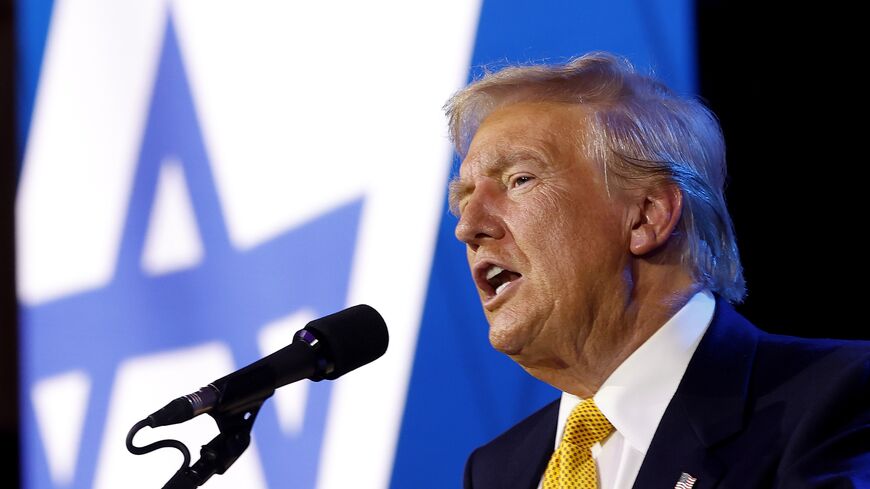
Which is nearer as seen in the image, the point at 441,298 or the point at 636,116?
the point at 636,116

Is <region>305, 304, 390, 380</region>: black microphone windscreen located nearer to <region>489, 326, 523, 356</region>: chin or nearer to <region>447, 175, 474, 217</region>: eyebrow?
<region>489, 326, 523, 356</region>: chin

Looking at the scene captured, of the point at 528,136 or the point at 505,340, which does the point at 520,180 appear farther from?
the point at 505,340

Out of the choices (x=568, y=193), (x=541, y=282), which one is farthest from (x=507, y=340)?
(x=568, y=193)

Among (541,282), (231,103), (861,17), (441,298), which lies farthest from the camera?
(231,103)

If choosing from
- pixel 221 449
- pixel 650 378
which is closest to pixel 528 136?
pixel 650 378

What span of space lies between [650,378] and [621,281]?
0.66 feet

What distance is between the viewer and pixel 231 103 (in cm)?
292

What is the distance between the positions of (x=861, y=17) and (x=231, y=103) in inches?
65.8

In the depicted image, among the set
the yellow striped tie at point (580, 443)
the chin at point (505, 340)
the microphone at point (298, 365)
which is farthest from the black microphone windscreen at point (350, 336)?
the yellow striped tie at point (580, 443)

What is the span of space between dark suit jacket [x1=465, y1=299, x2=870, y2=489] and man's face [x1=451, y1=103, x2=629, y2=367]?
0.23 m

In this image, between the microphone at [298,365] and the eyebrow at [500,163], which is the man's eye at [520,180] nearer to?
the eyebrow at [500,163]

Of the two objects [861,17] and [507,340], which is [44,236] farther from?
[861,17]

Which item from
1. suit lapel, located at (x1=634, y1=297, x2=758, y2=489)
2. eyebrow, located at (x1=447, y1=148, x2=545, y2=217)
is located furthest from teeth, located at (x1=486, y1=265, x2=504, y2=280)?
suit lapel, located at (x1=634, y1=297, x2=758, y2=489)

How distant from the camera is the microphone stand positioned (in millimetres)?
1486
